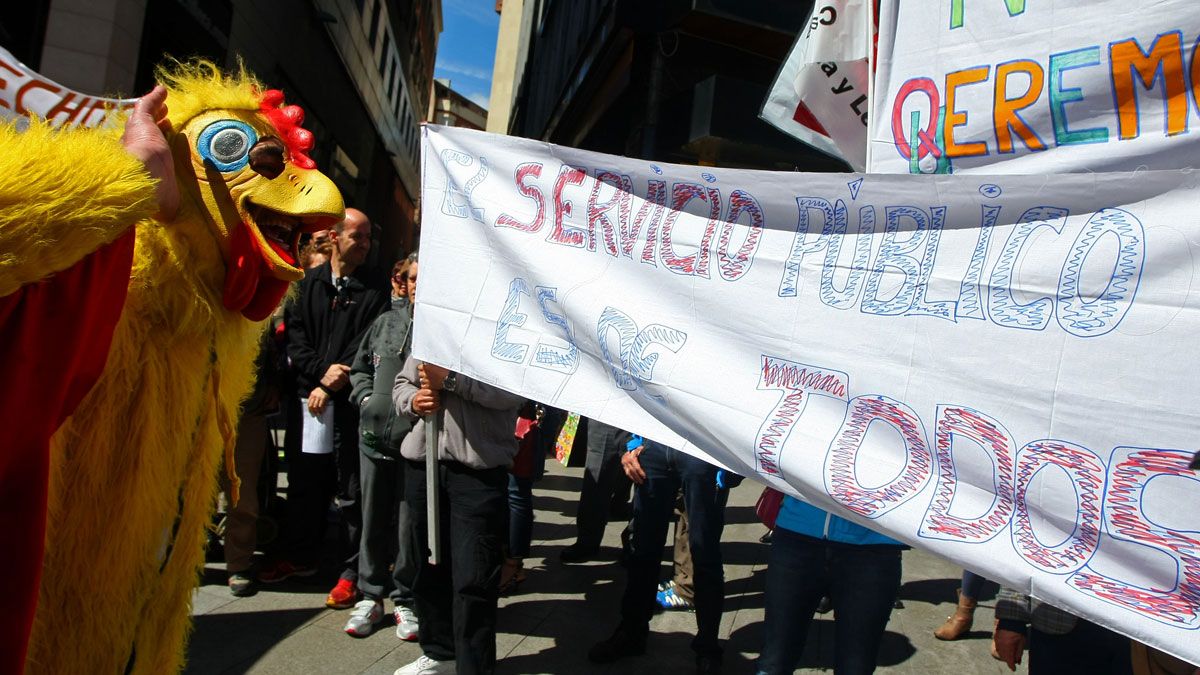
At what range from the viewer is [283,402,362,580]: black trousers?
13.6 ft

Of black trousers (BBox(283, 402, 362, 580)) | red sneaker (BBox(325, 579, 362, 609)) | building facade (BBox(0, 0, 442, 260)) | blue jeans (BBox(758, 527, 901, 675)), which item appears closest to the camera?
blue jeans (BBox(758, 527, 901, 675))

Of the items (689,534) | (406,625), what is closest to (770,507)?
(689,534)

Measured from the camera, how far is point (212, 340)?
6.12 feet

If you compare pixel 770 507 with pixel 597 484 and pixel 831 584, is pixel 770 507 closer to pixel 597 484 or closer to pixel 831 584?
pixel 831 584

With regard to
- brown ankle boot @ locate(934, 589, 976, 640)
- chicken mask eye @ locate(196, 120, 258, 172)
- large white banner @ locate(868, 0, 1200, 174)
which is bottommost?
brown ankle boot @ locate(934, 589, 976, 640)

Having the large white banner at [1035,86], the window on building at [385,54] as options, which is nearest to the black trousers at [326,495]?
the large white banner at [1035,86]

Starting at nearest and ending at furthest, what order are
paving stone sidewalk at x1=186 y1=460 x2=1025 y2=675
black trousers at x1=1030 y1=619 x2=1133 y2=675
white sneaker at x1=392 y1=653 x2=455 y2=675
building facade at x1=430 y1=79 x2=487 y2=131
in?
1. black trousers at x1=1030 y1=619 x2=1133 y2=675
2. white sneaker at x1=392 y1=653 x2=455 y2=675
3. paving stone sidewalk at x1=186 y1=460 x2=1025 y2=675
4. building facade at x1=430 y1=79 x2=487 y2=131

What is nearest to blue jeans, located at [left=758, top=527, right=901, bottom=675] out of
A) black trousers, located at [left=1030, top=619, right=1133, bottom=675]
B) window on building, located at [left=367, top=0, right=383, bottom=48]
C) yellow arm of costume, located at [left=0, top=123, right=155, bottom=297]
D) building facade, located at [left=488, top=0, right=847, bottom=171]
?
black trousers, located at [left=1030, top=619, right=1133, bottom=675]

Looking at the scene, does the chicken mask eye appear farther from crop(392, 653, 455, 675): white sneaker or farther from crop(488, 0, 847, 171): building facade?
Result: crop(488, 0, 847, 171): building facade

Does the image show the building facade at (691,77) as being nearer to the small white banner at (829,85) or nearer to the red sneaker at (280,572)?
the small white banner at (829,85)

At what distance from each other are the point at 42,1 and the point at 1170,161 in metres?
8.61

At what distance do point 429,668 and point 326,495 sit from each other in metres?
1.55

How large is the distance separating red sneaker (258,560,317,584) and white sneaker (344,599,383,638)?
669 millimetres

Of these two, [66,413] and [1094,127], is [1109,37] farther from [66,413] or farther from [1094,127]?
[66,413]
